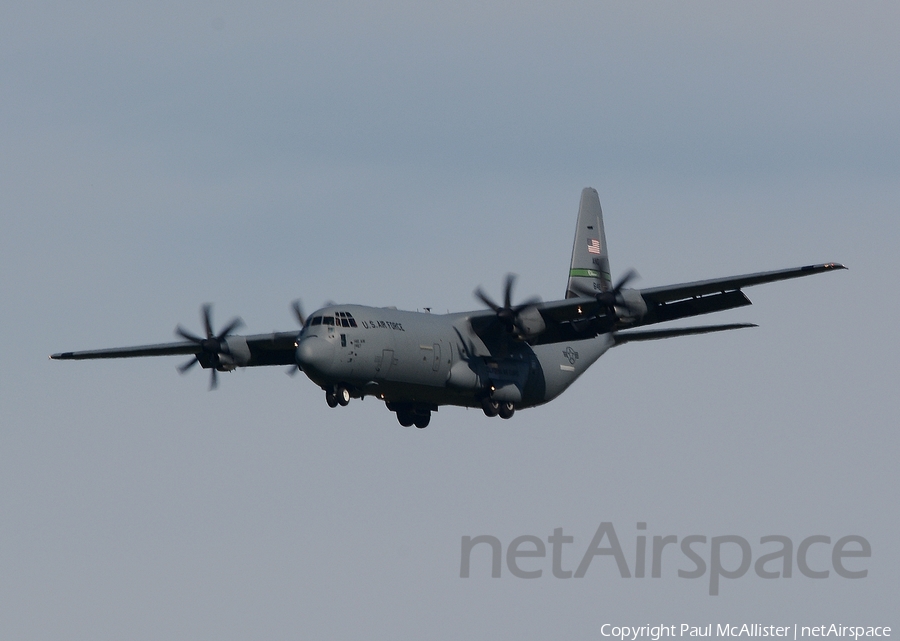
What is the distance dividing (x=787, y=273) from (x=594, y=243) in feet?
43.2

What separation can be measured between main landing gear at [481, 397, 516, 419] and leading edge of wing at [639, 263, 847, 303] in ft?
18.9

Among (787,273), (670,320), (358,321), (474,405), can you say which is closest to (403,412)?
(474,405)

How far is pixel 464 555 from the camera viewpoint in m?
31.9

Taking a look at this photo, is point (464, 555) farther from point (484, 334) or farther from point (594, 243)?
point (594, 243)

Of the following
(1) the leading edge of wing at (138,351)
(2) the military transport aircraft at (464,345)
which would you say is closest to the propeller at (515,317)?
(2) the military transport aircraft at (464,345)

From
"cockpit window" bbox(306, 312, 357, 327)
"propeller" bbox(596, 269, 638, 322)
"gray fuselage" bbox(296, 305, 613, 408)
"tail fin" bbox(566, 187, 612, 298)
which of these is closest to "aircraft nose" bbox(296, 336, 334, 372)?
"gray fuselage" bbox(296, 305, 613, 408)

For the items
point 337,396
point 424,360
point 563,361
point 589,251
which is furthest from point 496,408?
point 589,251

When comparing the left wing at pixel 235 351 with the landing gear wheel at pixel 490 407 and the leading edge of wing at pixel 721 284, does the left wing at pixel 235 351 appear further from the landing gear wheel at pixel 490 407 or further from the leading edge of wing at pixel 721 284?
the leading edge of wing at pixel 721 284

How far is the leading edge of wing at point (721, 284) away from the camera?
3509cm

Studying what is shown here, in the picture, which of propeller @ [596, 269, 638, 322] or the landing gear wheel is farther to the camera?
the landing gear wheel

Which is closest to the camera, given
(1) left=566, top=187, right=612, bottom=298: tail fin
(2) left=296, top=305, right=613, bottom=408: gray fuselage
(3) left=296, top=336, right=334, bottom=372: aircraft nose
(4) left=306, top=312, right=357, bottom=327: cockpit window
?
(3) left=296, top=336, right=334, bottom=372: aircraft nose

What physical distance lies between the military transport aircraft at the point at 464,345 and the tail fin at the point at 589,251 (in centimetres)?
40

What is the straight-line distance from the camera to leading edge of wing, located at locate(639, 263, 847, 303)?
35.1 m

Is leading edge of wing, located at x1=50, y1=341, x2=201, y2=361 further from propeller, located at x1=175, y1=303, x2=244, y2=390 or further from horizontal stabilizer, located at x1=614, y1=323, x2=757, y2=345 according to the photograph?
horizontal stabilizer, located at x1=614, y1=323, x2=757, y2=345
